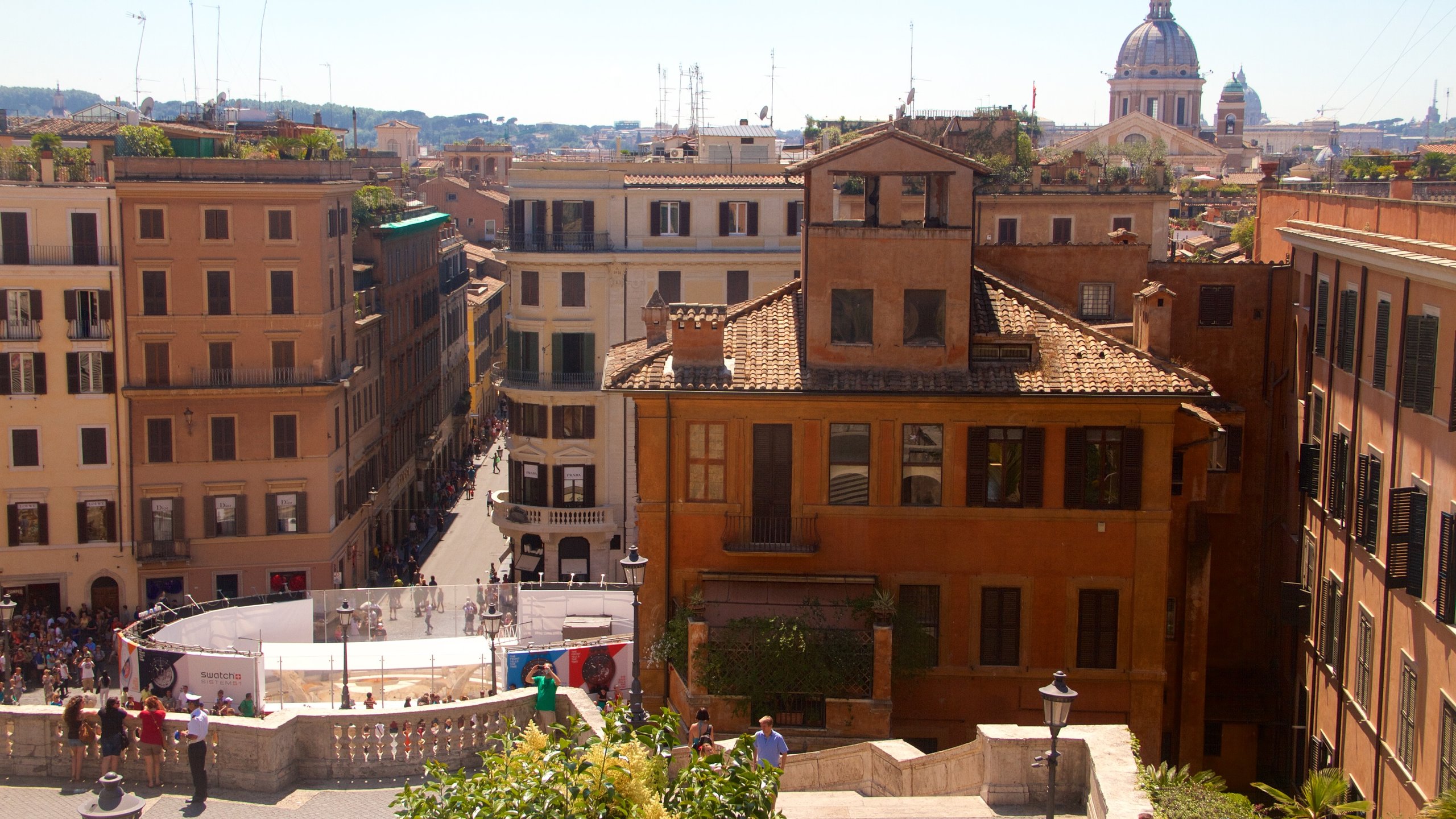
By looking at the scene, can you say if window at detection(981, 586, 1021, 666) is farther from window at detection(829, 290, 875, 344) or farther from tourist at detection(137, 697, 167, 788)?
tourist at detection(137, 697, 167, 788)

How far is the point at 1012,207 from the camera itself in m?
49.6

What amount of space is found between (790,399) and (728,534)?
2.48 meters

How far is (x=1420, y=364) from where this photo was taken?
22547 mm

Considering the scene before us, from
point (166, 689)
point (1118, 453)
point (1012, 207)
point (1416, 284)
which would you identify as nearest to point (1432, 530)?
point (1416, 284)

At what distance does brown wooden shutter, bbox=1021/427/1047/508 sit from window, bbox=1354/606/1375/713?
550cm

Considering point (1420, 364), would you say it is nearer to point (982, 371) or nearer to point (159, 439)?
point (982, 371)

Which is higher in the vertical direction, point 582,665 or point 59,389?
point 59,389

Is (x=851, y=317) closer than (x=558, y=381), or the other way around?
(x=851, y=317)

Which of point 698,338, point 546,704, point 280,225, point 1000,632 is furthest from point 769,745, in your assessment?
point 280,225

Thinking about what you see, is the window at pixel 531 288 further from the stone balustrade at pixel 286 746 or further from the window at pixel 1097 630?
the stone balustrade at pixel 286 746

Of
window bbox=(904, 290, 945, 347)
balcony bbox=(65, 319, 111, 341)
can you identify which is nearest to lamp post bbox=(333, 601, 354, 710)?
window bbox=(904, 290, 945, 347)

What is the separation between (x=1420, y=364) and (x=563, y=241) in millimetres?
32015

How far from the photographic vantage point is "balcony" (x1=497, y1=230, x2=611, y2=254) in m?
50.2

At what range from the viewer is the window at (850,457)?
26.0m
